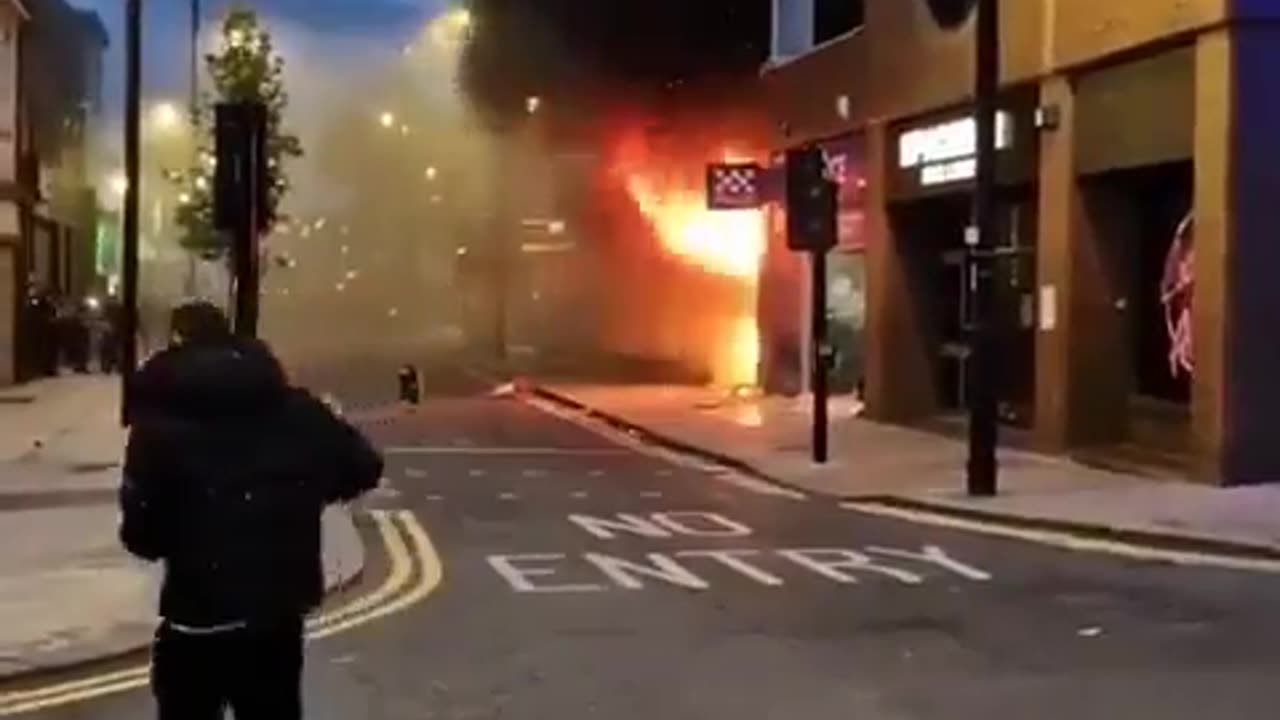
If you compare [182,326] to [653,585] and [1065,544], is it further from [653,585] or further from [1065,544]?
[1065,544]

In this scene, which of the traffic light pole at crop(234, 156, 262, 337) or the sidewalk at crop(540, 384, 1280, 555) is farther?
the sidewalk at crop(540, 384, 1280, 555)

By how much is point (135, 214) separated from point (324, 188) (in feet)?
307

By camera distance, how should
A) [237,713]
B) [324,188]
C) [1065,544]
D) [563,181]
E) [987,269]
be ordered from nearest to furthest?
[237,713] < [1065,544] < [987,269] < [563,181] < [324,188]

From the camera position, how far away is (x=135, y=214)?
102 feet

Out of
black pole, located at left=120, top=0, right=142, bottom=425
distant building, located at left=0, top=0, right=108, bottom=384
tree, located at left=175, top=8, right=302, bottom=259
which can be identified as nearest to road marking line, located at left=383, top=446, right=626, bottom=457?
black pole, located at left=120, top=0, right=142, bottom=425

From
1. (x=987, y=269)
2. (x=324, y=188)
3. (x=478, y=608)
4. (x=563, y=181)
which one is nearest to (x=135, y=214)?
(x=987, y=269)

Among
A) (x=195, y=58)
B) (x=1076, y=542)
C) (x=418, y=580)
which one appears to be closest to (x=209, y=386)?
(x=418, y=580)

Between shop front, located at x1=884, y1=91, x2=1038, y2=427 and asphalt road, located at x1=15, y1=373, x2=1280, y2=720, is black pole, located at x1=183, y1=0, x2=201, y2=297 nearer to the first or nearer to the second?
shop front, located at x1=884, y1=91, x2=1038, y2=427

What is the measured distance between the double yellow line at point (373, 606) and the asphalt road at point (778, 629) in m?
0.14

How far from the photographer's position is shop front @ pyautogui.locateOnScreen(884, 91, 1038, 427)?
85.8ft

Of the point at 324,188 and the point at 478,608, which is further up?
the point at 324,188

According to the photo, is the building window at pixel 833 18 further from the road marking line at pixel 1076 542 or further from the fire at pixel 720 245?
the road marking line at pixel 1076 542

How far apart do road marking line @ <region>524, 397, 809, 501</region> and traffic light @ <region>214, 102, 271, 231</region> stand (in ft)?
21.9

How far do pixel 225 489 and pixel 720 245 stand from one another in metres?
42.0
